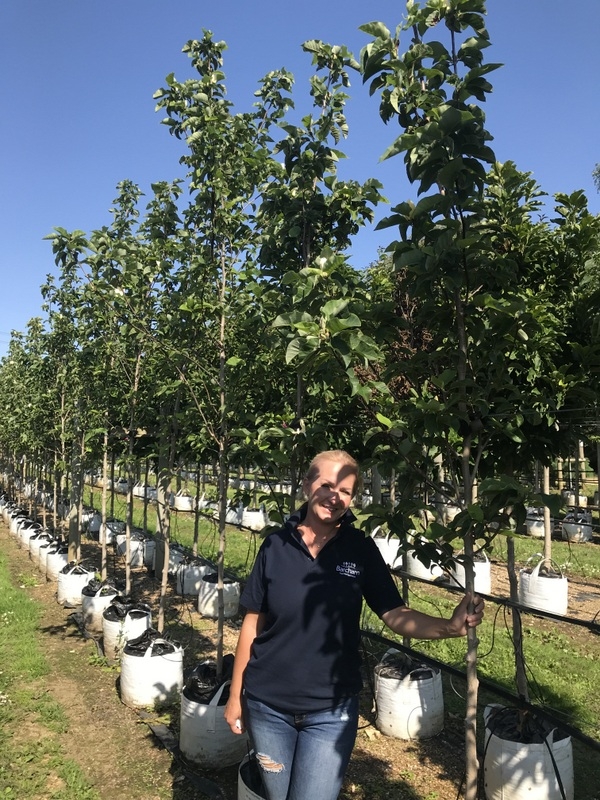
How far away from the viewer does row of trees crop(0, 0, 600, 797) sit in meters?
2.34

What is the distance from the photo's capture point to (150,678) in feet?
17.5

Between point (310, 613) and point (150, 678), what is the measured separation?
12.8 ft

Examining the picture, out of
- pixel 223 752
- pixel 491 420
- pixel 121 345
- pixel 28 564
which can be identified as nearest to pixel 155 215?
pixel 121 345

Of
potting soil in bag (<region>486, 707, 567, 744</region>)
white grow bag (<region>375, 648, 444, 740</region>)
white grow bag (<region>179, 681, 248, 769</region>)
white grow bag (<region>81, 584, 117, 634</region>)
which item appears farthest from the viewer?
white grow bag (<region>81, 584, 117, 634</region>)

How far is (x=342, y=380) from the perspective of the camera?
2.50 meters

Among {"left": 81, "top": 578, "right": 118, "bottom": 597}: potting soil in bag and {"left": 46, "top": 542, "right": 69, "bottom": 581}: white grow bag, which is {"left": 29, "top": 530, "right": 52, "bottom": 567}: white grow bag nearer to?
{"left": 46, "top": 542, "right": 69, "bottom": 581}: white grow bag

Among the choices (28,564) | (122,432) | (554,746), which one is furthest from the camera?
(28,564)

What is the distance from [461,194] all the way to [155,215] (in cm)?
343

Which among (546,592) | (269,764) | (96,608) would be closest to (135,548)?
(96,608)

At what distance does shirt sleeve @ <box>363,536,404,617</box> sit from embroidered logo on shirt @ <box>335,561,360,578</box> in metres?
0.06

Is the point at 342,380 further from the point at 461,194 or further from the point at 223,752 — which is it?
the point at 223,752

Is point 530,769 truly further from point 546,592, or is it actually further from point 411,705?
point 546,592

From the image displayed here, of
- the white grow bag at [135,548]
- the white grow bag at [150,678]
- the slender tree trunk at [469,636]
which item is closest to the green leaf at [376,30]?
the slender tree trunk at [469,636]

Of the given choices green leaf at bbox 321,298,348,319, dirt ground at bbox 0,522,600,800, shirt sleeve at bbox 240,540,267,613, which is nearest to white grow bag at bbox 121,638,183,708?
dirt ground at bbox 0,522,600,800
